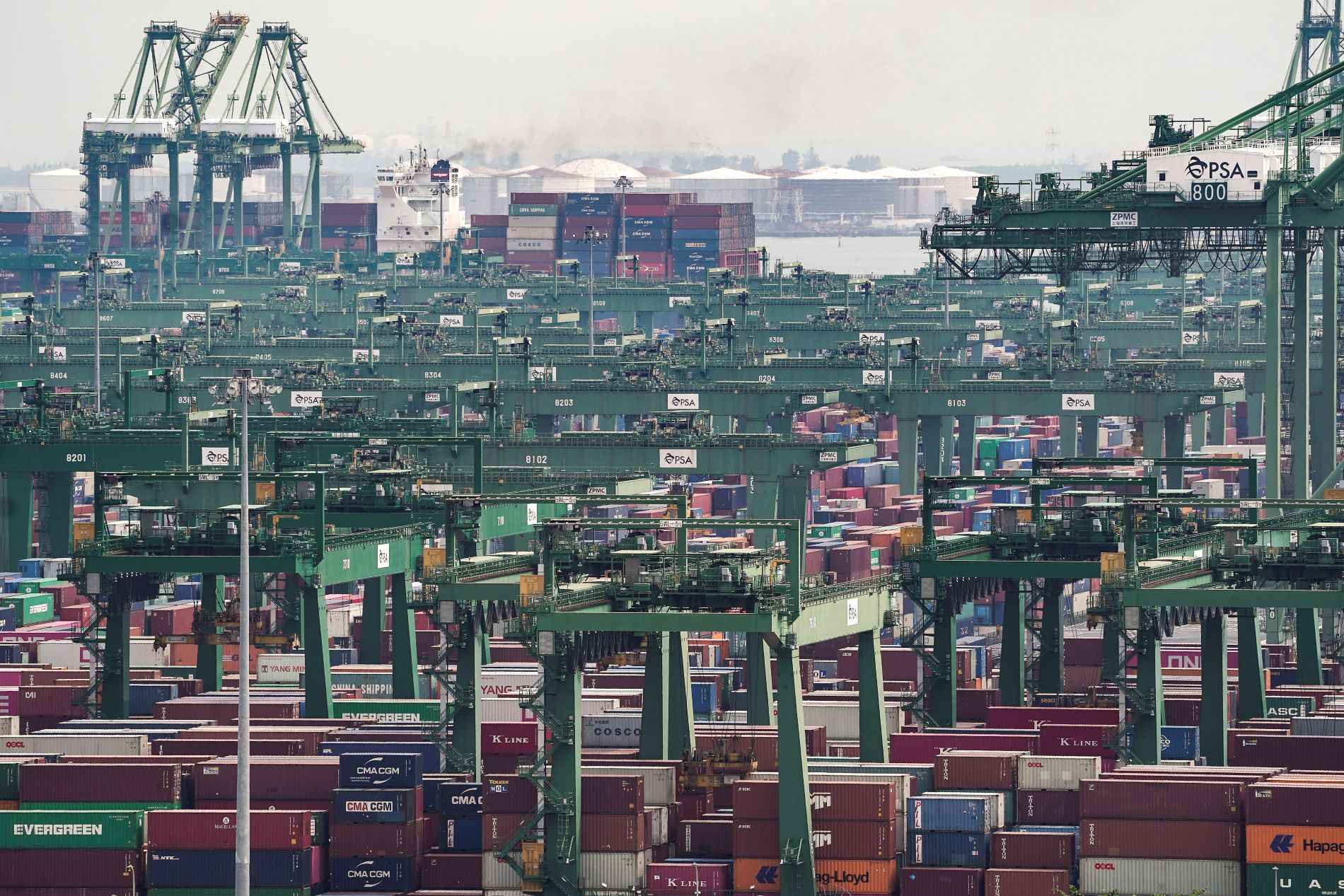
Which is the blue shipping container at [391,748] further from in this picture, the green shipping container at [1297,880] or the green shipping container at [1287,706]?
the green shipping container at [1287,706]

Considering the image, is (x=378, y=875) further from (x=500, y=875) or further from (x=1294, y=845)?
(x=1294, y=845)

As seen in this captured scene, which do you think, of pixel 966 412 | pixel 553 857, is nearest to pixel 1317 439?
pixel 966 412

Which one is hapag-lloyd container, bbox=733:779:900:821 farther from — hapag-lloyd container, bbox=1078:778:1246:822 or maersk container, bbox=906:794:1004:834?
hapag-lloyd container, bbox=1078:778:1246:822

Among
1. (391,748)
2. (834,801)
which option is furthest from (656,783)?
(391,748)

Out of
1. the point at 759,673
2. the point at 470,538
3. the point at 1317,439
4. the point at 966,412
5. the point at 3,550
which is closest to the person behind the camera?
the point at 759,673

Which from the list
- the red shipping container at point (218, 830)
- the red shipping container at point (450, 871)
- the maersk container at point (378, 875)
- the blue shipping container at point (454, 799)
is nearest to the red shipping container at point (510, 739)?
the blue shipping container at point (454, 799)

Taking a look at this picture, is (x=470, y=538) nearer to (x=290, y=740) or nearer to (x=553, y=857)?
(x=290, y=740)
